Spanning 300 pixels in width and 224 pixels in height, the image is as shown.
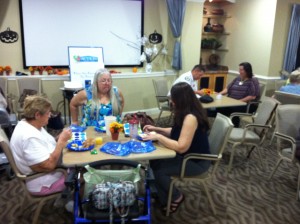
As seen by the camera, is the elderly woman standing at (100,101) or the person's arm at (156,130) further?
the elderly woman standing at (100,101)

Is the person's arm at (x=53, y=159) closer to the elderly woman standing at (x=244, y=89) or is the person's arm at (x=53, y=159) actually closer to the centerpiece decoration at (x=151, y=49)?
the elderly woman standing at (x=244, y=89)

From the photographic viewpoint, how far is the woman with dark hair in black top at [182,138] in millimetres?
2230

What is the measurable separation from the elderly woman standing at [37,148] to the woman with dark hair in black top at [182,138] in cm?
69

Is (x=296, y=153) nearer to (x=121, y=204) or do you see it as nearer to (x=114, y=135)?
(x=114, y=135)

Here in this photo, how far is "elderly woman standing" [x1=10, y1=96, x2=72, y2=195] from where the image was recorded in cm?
195

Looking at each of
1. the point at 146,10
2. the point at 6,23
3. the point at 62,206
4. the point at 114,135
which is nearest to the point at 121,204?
the point at 114,135

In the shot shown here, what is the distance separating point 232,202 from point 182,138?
1.00m

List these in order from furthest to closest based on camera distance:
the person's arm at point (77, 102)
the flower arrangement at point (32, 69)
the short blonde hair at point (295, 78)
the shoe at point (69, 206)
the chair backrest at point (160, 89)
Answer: the chair backrest at point (160, 89), the flower arrangement at point (32, 69), the short blonde hair at point (295, 78), the person's arm at point (77, 102), the shoe at point (69, 206)

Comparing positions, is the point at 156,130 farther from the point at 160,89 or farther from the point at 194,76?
the point at 160,89

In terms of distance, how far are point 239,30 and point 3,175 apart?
5335mm

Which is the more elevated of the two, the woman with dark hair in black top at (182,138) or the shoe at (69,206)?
the woman with dark hair in black top at (182,138)

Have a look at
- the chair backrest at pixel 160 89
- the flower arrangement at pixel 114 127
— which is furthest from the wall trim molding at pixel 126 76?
the flower arrangement at pixel 114 127

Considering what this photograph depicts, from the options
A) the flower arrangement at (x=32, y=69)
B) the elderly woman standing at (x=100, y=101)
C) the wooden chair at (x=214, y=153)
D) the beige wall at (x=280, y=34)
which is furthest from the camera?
the beige wall at (x=280, y=34)

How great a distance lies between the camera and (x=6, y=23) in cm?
456
